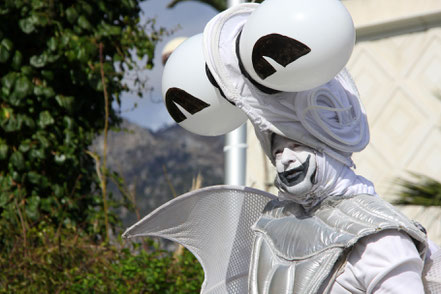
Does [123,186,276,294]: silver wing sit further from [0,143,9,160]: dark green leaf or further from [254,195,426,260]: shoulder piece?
[0,143,9,160]: dark green leaf

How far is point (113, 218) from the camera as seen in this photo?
4.77 meters

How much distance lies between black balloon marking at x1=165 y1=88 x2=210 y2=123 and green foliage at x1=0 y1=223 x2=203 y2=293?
1.74m

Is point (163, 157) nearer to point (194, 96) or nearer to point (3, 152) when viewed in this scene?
point (3, 152)

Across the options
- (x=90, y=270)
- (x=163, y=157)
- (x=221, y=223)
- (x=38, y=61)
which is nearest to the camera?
(x=221, y=223)

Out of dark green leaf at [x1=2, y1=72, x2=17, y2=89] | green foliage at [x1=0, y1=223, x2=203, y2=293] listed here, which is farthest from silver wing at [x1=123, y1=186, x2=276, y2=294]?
dark green leaf at [x1=2, y1=72, x2=17, y2=89]

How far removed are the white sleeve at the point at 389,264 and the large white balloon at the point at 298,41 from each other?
42 centimetres

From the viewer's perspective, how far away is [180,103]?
6.42ft

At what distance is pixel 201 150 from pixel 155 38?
423cm

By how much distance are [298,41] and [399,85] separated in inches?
126

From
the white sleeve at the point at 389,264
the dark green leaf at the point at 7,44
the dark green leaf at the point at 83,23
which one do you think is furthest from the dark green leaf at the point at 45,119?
the white sleeve at the point at 389,264

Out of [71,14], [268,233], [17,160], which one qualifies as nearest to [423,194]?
[268,233]

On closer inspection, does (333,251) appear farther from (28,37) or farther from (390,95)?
(28,37)

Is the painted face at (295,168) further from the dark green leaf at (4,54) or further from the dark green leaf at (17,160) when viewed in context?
the dark green leaf at (4,54)

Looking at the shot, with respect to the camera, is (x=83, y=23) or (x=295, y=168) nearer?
(x=295, y=168)
